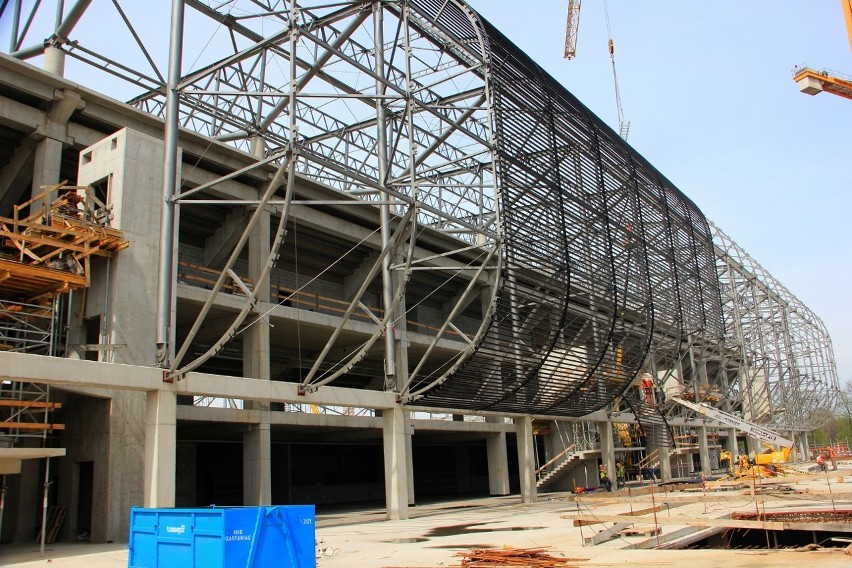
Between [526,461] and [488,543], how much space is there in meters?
18.6

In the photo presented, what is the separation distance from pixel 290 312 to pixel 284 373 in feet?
39.1

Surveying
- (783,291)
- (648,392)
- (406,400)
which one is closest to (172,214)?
(406,400)

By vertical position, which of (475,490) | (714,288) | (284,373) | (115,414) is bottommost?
(475,490)

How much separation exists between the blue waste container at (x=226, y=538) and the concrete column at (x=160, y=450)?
18.2ft

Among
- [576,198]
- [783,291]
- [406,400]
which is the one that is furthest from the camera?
[783,291]

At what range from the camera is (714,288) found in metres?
55.2

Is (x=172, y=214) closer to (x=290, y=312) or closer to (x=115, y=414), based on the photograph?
(x=115, y=414)

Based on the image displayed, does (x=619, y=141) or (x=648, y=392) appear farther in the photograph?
(x=648, y=392)

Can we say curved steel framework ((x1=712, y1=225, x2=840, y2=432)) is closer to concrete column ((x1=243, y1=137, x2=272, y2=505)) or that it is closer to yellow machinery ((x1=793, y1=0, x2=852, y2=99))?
yellow machinery ((x1=793, y1=0, x2=852, y2=99))

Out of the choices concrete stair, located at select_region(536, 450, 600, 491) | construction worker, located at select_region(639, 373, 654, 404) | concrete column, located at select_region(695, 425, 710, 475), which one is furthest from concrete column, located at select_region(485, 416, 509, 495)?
concrete column, located at select_region(695, 425, 710, 475)

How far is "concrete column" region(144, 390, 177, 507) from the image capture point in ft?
65.7

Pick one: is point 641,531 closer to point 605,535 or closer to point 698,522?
point 605,535

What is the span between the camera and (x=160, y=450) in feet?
66.5

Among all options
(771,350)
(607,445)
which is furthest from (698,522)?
(771,350)
